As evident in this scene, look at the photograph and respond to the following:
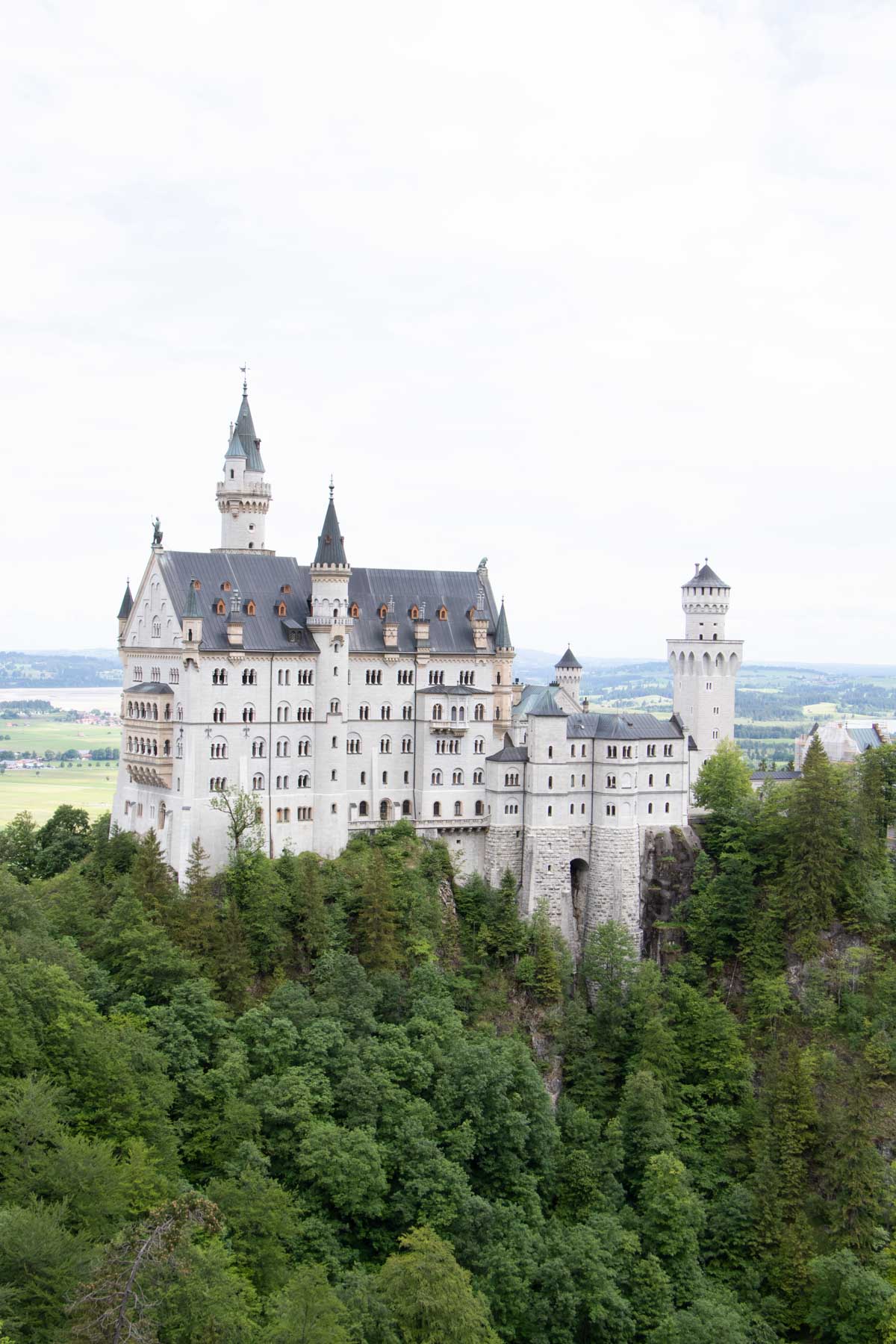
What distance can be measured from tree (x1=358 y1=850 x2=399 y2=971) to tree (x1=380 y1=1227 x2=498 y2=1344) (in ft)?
66.4

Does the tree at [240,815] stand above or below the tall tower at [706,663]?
below

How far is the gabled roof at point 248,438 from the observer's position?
10356 centimetres

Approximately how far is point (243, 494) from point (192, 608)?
15.3 meters

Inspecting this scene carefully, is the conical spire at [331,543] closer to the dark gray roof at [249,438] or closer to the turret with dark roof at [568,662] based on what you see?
the dark gray roof at [249,438]

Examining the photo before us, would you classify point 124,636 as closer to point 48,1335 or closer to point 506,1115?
point 506,1115

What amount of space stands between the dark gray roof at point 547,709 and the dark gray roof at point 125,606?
27353mm

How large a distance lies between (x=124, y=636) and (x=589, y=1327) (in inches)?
1997

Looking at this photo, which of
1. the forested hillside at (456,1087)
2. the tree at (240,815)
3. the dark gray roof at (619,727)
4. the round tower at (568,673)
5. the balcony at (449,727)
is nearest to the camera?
the forested hillside at (456,1087)

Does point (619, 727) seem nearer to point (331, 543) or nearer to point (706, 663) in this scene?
point (706, 663)

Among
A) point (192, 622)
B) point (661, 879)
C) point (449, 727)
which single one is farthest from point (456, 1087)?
point (192, 622)

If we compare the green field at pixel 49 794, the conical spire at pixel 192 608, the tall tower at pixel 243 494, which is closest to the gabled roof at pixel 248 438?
the tall tower at pixel 243 494

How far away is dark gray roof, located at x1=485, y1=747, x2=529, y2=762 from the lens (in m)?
100

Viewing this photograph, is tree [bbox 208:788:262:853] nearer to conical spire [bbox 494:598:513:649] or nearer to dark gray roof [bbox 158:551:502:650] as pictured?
dark gray roof [bbox 158:551:502:650]

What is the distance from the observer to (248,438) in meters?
104
